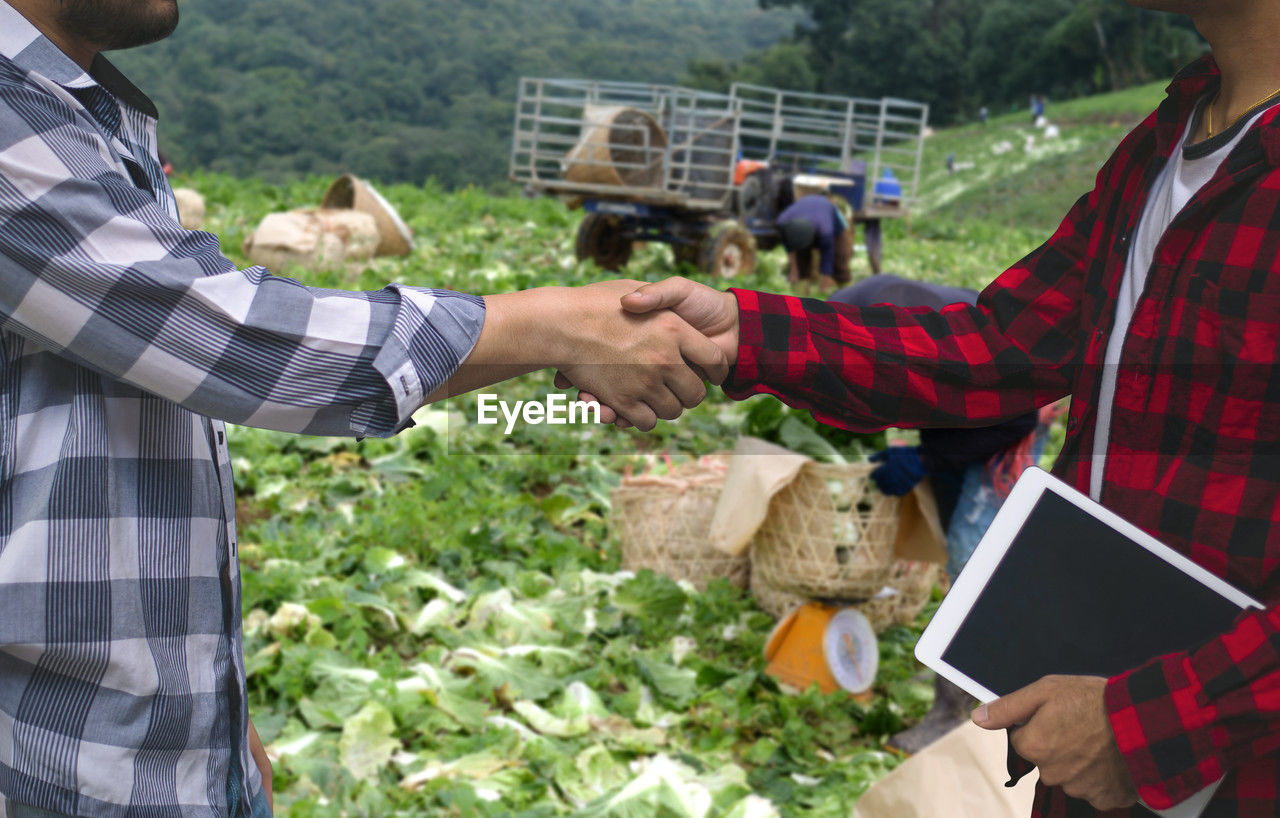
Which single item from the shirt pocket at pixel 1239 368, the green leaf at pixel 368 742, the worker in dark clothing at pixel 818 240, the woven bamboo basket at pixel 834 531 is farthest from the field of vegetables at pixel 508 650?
the worker in dark clothing at pixel 818 240

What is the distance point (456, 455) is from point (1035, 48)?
47.1 metres

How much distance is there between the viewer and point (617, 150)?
33.2 feet

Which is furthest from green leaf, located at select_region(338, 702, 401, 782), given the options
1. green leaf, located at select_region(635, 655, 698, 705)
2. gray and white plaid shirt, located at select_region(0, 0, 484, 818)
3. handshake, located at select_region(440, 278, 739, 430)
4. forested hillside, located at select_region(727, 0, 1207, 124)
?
forested hillside, located at select_region(727, 0, 1207, 124)

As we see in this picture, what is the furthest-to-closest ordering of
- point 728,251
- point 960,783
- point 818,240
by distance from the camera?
point 728,251
point 818,240
point 960,783

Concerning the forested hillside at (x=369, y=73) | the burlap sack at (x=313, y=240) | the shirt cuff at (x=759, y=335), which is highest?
the shirt cuff at (x=759, y=335)

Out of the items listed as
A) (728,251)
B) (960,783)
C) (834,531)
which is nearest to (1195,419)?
(960,783)

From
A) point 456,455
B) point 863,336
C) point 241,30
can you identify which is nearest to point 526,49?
point 241,30

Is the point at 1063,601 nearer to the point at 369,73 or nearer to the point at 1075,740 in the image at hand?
the point at 1075,740

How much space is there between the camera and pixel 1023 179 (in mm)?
24094

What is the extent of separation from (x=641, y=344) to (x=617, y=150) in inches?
342

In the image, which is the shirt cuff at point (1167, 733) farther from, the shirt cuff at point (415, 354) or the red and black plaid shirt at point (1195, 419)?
the shirt cuff at point (415, 354)

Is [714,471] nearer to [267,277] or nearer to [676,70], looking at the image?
[267,277]

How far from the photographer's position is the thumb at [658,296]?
1.70 meters

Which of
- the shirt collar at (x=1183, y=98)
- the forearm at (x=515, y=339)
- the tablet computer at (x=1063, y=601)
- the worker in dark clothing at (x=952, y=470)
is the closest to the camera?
the tablet computer at (x=1063, y=601)
